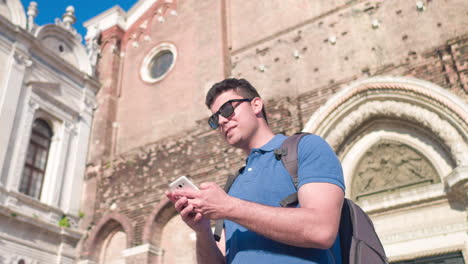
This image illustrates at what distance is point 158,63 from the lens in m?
11.9

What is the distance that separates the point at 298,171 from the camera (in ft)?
4.91

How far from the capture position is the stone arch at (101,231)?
9820mm

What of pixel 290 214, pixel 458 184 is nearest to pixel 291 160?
pixel 290 214

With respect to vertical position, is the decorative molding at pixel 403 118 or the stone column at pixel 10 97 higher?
the stone column at pixel 10 97

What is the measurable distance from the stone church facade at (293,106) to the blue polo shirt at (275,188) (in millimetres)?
5560

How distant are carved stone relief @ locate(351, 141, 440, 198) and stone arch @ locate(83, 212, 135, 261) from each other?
207 inches

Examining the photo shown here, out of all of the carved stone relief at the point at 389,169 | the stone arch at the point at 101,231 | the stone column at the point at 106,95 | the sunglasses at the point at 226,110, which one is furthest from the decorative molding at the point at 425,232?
the stone column at the point at 106,95

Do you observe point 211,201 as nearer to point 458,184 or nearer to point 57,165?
point 458,184

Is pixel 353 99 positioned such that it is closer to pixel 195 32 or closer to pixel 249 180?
pixel 195 32

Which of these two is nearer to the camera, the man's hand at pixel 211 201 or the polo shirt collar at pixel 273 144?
the man's hand at pixel 211 201

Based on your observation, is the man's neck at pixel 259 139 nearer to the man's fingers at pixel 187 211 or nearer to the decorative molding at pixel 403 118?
the man's fingers at pixel 187 211

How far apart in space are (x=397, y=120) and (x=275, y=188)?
6.66 meters

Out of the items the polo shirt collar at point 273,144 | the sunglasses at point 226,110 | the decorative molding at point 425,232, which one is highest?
the decorative molding at point 425,232

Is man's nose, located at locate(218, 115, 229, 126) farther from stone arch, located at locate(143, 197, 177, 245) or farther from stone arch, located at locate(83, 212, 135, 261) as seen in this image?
stone arch, located at locate(83, 212, 135, 261)
